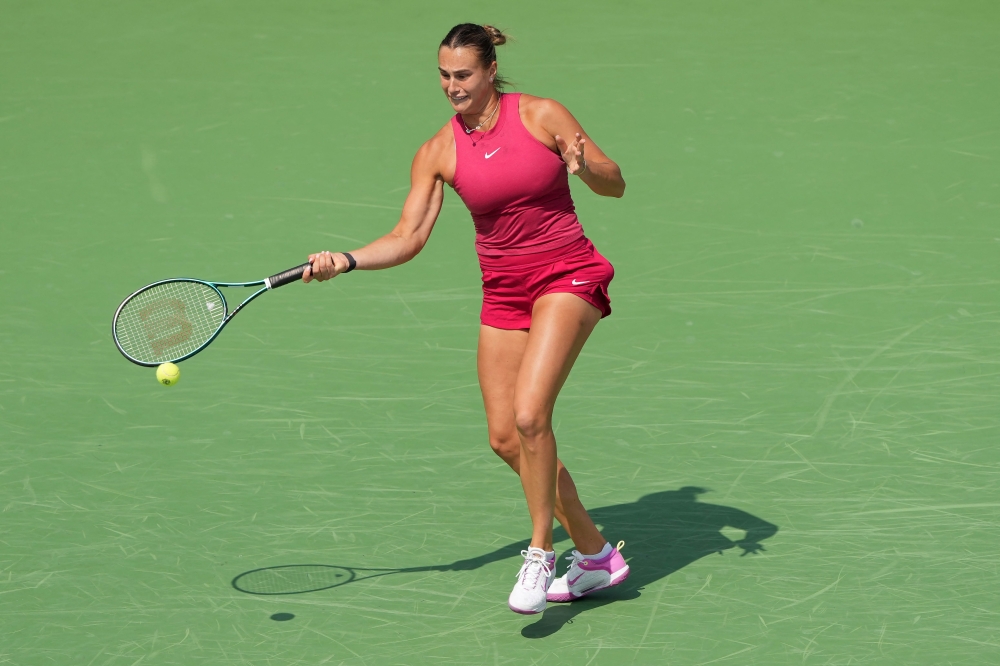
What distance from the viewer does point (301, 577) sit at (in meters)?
5.44

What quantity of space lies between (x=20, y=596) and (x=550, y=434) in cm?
220

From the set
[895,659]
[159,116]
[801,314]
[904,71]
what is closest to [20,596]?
[895,659]

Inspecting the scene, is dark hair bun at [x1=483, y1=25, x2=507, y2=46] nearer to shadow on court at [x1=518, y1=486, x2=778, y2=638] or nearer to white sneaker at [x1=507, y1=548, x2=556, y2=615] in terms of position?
white sneaker at [x1=507, y1=548, x2=556, y2=615]

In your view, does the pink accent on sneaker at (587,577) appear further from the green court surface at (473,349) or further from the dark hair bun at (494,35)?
the dark hair bun at (494,35)

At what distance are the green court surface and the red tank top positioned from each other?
138 centimetres

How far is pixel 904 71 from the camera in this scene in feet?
35.8

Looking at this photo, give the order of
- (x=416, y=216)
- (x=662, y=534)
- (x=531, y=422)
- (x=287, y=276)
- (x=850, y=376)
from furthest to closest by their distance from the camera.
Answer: (x=850, y=376), (x=662, y=534), (x=416, y=216), (x=287, y=276), (x=531, y=422)

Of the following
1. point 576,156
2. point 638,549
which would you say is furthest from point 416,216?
point 638,549

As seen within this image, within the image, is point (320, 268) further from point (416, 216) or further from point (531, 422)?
point (531, 422)

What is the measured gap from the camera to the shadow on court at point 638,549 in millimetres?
5320

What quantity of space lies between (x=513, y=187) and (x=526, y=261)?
0.95 feet

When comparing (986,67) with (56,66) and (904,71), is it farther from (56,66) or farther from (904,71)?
(56,66)

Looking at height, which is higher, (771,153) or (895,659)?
(771,153)

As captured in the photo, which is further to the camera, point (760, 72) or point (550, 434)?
point (760, 72)
